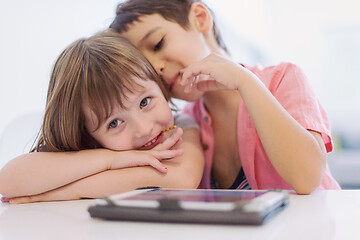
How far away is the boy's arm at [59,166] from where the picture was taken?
70 centimetres

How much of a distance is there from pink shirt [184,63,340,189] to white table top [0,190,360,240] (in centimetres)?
22

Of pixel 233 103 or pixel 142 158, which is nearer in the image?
pixel 142 158

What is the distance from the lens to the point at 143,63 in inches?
32.5

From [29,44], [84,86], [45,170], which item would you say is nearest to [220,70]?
[84,86]

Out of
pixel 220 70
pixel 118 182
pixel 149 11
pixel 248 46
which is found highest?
pixel 149 11

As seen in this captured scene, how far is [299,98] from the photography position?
0.80 m

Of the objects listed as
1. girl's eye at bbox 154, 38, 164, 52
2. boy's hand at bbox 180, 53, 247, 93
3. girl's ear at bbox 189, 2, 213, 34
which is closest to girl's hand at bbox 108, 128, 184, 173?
boy's hand at bbox 180, 53, 247, 93

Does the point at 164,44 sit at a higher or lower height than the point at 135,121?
higher

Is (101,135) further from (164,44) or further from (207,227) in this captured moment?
(207,227)

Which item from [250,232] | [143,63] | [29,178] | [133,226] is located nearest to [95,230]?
[133,226]

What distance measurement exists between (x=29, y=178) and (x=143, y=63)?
0.31m

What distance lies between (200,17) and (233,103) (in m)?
0.25

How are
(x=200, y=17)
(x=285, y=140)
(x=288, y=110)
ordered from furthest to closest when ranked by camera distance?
(x=200, y=17) < (x=288, y=110) < (x=285, y=140)

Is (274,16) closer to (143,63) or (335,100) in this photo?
(335,100)
